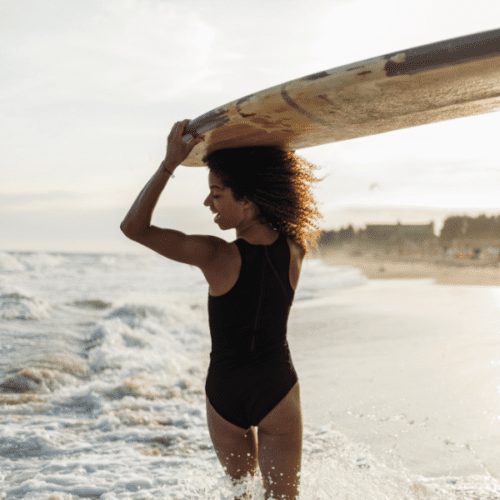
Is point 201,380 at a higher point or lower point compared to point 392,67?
lower

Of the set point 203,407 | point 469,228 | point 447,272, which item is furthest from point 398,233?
point 203,407

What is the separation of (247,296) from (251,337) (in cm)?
19

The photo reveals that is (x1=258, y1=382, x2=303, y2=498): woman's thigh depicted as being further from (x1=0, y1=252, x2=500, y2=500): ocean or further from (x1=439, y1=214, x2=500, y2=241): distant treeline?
(x1=439, y1=214, x2=500, y2=241): distant treeline

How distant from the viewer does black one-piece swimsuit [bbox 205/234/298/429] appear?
1.87m

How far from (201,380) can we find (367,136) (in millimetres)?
4582

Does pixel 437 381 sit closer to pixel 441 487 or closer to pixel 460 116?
pixel 441 487

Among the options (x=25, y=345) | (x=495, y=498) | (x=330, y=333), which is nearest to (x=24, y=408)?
(x=25, y=345)

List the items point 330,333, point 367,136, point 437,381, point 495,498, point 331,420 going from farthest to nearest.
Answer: point 330,333, point 437,381, point 331,420, point 495,498, point 367,136

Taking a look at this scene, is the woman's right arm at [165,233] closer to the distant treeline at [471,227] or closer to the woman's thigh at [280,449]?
the woman's thigh at [280,449]

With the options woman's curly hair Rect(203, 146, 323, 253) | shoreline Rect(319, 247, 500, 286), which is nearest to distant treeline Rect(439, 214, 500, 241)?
shoreline Rect(319, 247, 500, 286)

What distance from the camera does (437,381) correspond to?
5.29 meters

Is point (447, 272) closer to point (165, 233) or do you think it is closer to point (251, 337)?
point (251, 337)

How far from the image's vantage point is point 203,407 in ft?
16.2

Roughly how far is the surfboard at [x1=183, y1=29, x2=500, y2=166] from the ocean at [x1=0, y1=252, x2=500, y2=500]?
1574 millimetres
